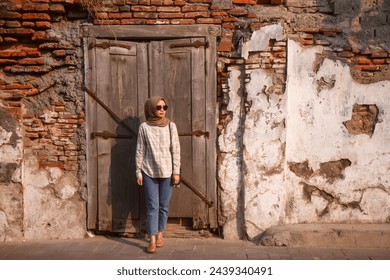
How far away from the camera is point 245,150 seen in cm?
518

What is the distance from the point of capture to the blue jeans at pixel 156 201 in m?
4.85

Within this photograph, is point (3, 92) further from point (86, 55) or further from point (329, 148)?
point (329, 148)

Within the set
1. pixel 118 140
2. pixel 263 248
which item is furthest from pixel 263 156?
pixel 118 140

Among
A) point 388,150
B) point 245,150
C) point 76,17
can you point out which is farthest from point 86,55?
point 388,150

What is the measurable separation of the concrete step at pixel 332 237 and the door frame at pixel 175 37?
2.75 ft

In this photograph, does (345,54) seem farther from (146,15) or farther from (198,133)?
(146,15)

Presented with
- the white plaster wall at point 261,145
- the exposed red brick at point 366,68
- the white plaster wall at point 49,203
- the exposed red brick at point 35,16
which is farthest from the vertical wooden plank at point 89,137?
the exposed red brick at point 366,68

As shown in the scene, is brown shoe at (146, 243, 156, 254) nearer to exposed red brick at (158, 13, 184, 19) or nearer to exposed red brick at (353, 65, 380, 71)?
exposed red brick at (158, 13, 184, 19)

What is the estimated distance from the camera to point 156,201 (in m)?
4.88

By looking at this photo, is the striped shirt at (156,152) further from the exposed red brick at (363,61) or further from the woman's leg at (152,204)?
the exposed red brick at (363,61)

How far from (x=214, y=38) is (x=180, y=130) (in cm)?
119

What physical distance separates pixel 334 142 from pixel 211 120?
1.50 meters

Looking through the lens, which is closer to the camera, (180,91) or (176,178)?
(176,178)

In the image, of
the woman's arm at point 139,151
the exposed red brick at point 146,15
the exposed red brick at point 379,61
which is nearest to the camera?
the woman's arm at point 139,151
